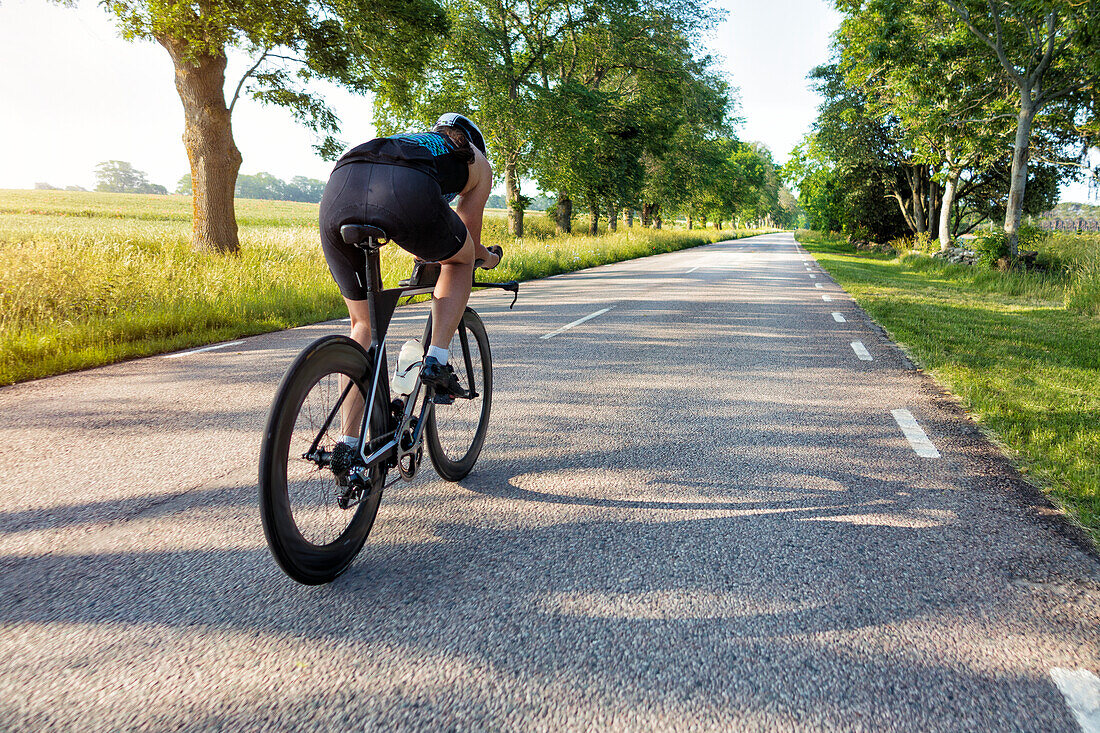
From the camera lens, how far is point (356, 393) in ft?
8.20

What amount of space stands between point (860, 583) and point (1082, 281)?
41.1ft

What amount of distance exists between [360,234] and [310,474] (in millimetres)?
911

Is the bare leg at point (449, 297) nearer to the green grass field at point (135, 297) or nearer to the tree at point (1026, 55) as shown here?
the green grass field at point (135, 297)

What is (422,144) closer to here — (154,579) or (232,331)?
(154,579)

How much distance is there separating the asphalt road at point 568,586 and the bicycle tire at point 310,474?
0.51ft

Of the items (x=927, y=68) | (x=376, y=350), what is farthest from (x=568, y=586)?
(x=927, y=68)

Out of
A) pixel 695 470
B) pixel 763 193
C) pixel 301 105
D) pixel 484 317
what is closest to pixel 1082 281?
pixel 484 317

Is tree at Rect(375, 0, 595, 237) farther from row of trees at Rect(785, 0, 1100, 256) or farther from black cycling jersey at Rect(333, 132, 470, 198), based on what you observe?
black cycling jersey at Rect(333, 132, 470, 198)

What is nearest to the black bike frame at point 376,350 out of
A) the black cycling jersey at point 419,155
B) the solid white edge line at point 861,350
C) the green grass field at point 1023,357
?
the black cycling jersey at point 419,155

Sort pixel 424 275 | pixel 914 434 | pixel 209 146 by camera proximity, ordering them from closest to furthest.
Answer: pixel 424 275 < pixel 914 434 < pixel 209 146

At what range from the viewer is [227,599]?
224cm

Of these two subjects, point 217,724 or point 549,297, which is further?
point 549,297

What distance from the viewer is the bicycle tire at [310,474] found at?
80.5 inches

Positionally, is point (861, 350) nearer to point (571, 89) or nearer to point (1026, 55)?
point (1026, 55)
